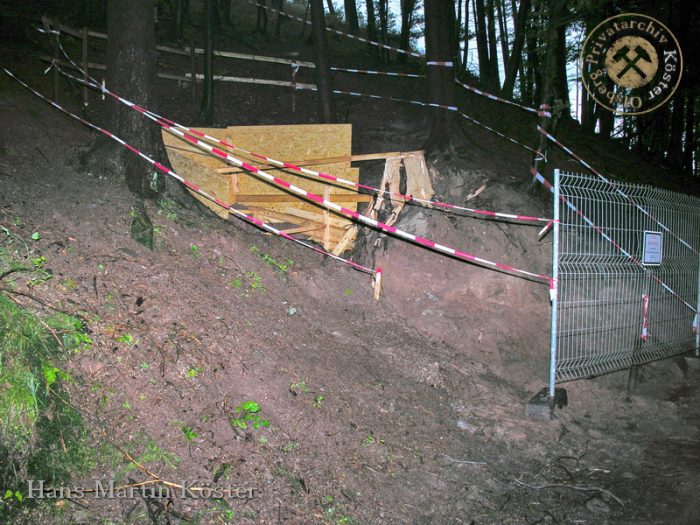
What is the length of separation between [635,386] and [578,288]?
1.75 meters

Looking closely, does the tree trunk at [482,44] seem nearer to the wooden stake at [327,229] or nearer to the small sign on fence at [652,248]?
the small sign on fence at [652,248]

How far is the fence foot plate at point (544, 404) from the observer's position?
18.7 feet

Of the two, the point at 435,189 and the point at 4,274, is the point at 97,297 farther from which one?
the point at 435,189

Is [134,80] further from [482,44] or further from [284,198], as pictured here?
[482,44]

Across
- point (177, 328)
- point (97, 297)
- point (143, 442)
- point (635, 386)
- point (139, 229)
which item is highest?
point (139, 229)

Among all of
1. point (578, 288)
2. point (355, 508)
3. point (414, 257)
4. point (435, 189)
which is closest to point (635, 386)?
point (578, 288)

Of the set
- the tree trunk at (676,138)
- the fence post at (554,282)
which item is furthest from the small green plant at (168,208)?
the tree trunk at (676,138)

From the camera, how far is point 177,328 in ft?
15.8

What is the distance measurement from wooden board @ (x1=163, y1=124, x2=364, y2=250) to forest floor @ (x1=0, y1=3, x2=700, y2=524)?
534 millimetres

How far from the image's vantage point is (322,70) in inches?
456

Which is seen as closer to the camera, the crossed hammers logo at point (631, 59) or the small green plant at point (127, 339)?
the small green plant at point (127, 339)

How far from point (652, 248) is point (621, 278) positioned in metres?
0.79

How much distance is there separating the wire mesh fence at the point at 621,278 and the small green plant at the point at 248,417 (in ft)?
10.7

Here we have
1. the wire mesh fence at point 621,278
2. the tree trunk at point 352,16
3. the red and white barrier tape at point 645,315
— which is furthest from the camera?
the tree trunk at point 352,16
